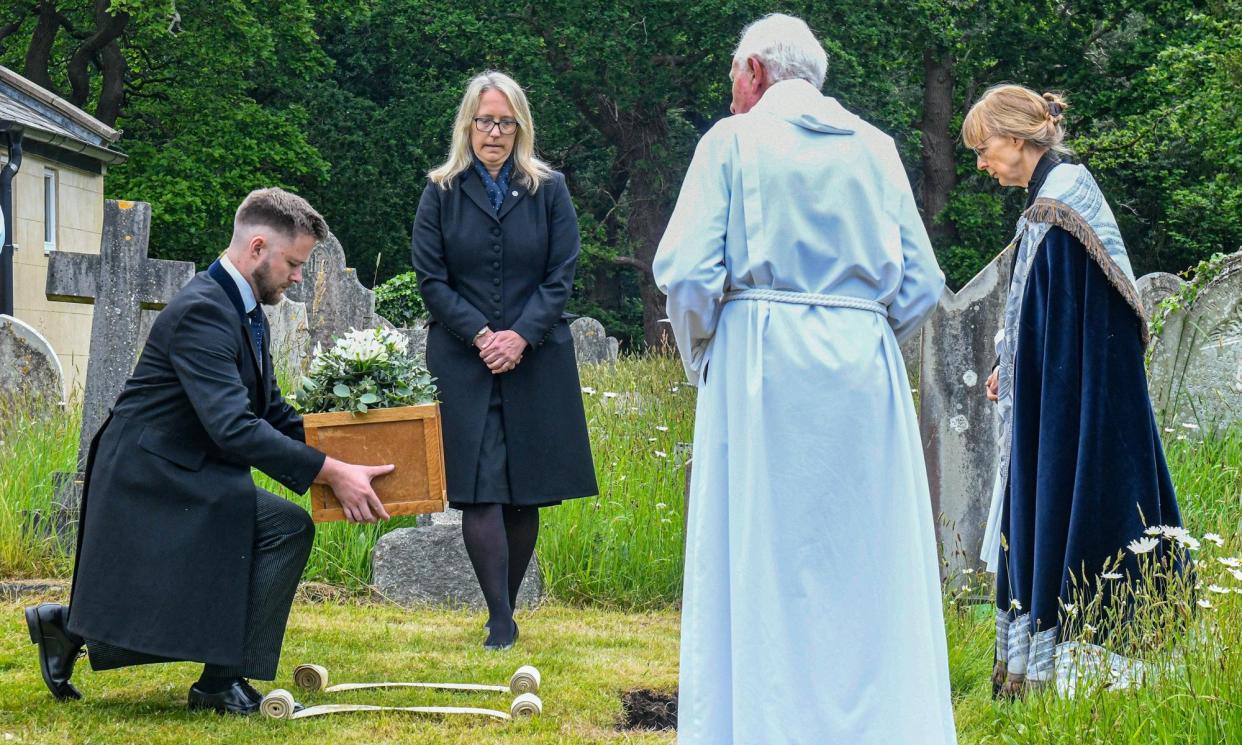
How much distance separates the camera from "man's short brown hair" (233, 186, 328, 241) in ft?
14.9

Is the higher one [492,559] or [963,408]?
[963,408]

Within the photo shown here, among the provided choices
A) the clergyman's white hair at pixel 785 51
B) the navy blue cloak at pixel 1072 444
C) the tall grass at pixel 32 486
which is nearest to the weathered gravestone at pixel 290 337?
the tall grass at pixel 32 486

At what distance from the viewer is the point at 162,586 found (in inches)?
171

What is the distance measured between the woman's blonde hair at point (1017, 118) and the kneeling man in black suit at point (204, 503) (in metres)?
2.32

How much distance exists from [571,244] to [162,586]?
2.42 meters

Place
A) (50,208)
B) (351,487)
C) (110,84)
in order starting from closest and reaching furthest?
(351,487) → (50,208) → (110,84)

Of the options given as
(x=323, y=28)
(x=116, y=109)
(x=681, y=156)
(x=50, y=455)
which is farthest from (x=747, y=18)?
(x=50, y=455)

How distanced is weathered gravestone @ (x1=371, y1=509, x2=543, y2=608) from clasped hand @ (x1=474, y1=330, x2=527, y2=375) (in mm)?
1579

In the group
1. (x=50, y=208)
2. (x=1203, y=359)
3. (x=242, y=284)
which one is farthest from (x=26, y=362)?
(x=50, y=208)

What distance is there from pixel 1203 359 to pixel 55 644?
20.4ft

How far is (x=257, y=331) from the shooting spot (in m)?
4.72

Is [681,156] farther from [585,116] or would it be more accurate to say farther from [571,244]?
[571,244]

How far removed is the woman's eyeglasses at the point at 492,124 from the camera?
19.0ft

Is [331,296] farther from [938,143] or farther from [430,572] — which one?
[938,143]
